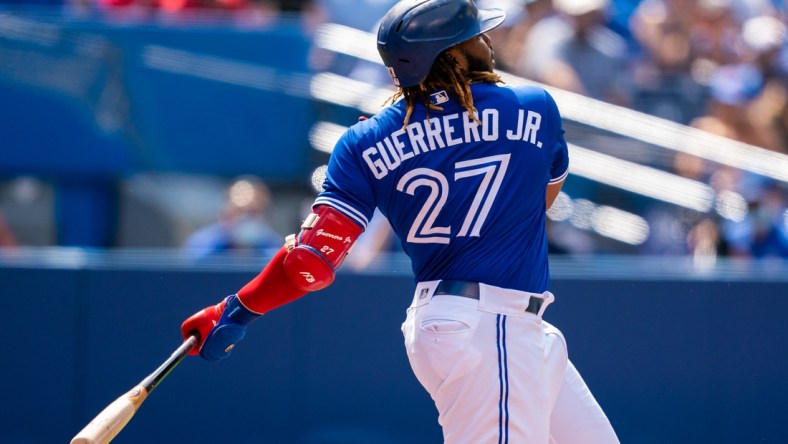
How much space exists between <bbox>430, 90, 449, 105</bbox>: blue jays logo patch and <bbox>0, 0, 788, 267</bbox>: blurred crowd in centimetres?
251

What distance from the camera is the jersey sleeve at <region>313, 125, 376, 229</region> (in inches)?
133

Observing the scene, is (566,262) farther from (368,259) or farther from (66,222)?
(66,222)

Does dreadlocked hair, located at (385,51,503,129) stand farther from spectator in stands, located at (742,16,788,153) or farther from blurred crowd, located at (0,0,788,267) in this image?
spectator in stands, located at (742,16,788,153)

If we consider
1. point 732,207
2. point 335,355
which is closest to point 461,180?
point 335,355

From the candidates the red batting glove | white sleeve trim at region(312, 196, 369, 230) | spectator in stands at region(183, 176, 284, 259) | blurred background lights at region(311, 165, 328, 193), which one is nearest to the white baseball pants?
white sleeve trim at region(312, 196, 369, 230)

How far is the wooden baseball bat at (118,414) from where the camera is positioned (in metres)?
3.40

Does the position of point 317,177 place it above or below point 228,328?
below

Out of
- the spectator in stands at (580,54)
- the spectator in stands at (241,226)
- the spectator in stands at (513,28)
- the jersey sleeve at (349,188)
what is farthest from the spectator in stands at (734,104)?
the jersey sleeve at (349,188)

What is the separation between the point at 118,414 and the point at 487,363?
1250mm

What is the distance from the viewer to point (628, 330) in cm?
511

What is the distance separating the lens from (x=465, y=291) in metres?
3.29

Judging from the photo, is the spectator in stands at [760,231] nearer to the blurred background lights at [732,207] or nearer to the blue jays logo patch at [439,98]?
the blurred background lights at [732,207]

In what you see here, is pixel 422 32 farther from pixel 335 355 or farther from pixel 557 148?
pixel 335 355

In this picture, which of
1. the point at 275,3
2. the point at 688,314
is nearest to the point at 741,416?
the point at 688,314
